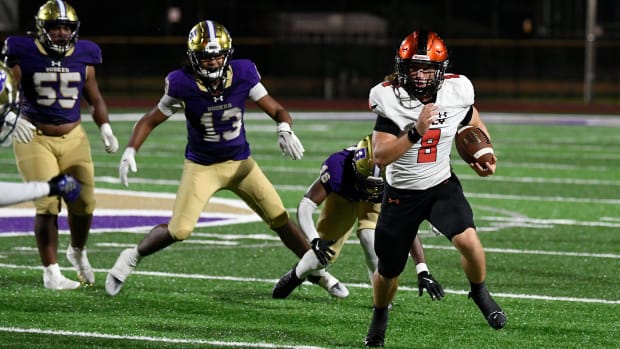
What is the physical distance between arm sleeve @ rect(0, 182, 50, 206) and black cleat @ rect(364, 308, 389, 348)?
6.14 ft

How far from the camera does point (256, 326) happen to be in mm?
6738

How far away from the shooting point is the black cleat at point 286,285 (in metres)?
7.44

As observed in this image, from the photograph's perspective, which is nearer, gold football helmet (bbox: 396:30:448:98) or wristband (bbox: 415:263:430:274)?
gold football helmet (bbox: 396:30:448:98)

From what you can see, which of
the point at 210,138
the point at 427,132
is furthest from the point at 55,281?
the point at 427,132

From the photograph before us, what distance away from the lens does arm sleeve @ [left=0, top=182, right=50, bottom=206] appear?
5004 millimetres

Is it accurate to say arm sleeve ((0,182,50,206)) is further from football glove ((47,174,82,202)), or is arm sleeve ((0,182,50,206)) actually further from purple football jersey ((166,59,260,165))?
purple football jersey ((166,59,260,165))

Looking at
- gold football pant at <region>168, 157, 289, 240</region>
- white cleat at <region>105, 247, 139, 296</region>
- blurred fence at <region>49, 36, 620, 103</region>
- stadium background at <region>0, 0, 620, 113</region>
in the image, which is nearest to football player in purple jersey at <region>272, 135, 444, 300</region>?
gold football pant at <region>168, 157, 289, 240</region>

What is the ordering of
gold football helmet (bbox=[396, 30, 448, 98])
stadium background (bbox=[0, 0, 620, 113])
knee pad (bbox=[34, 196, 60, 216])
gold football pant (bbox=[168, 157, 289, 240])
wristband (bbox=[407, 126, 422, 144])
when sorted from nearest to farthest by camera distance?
wristband (bbox=[407, 126, 422, 144]), gold football helmet (bbox=[396, 30, 448, 98]), gold football pant (bbox=[168, 157, 289, 240]), knee pad (bbox=[34, 196, 60, 216]), stadium background (bbox=[0, 0, 620, 113])

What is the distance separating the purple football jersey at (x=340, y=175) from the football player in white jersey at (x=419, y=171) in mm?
907

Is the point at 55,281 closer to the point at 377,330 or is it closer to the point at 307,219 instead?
the point at 307,219

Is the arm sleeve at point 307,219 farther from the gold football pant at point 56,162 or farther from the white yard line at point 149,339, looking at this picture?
the gold football pant at point 56,162

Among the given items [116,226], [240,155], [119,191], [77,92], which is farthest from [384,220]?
[119,191]

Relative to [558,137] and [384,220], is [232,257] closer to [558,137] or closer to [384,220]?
[384,220]

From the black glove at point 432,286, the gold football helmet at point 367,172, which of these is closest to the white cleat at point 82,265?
the gold football helmet at point 367,172
